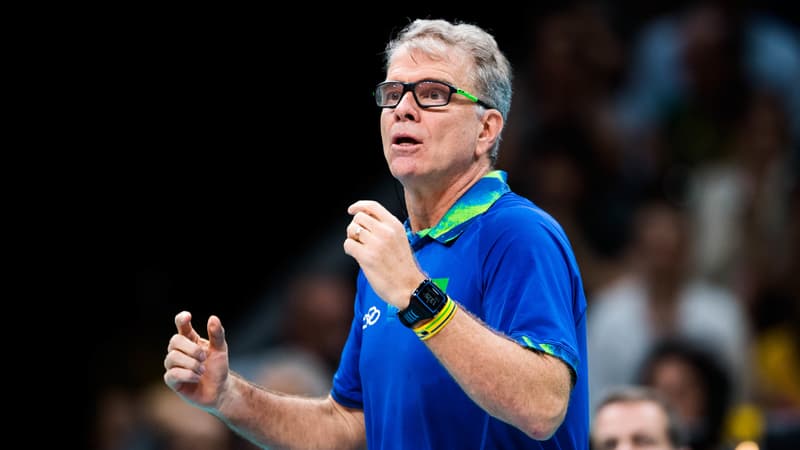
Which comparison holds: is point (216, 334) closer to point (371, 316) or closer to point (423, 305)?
point (371, 316)

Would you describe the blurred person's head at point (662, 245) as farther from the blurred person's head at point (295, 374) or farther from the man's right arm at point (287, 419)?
the man's right arm at point (287, 419)

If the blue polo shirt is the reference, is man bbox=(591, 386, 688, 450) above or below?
below

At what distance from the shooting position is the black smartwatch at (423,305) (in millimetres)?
3037

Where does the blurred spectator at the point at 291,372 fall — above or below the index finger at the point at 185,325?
below

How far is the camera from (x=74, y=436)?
8.61 meters

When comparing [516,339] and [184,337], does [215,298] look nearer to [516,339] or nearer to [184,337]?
[184,337]

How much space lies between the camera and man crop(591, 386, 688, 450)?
5.19 metres

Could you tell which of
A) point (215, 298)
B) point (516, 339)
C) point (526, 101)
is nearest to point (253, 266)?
point (215, 298)

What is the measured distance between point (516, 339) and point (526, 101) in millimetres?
6308

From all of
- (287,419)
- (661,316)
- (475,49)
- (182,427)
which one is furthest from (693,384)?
(475,49)

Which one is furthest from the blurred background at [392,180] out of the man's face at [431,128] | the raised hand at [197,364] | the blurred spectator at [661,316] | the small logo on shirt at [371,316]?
the man's face at [431,128]

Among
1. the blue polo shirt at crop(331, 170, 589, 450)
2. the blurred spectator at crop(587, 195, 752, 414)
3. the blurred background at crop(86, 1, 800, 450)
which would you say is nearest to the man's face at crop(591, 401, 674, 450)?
the blurred background at crop(86, 1, 800, 450)

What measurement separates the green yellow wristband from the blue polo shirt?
0.64ft

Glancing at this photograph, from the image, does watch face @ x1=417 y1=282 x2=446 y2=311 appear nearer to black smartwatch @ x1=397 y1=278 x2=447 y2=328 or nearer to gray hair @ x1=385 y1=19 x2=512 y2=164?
black smartwatch @ x1=397 y1=278 x2=447 y2=328
